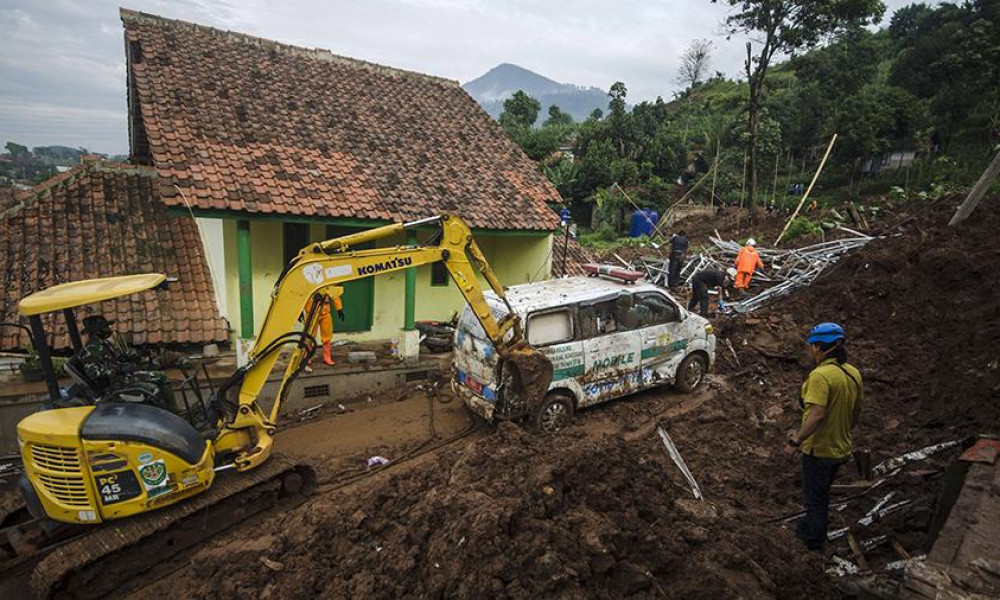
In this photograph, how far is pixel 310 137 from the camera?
1048 centimetres

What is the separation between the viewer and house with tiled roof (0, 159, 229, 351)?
27.8 feet

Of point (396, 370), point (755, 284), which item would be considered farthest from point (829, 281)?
point (396, 370)

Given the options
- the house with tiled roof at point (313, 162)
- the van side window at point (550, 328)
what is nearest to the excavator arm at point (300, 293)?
the van side window at point (550, 328)

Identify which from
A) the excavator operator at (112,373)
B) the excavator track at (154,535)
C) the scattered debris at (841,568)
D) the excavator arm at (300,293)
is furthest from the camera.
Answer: the excavator arm at (300,293)

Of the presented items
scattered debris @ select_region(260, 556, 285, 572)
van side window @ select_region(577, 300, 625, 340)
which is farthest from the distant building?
scattered debris @ select_region(260, 556, 285, 572)

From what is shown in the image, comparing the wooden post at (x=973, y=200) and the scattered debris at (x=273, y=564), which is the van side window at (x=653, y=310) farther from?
the wooden post at (x=973, y=200)

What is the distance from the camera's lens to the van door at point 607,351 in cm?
759

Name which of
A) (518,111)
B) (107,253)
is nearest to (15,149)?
(518,111)

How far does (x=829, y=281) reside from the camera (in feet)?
37.3

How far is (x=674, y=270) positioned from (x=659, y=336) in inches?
247

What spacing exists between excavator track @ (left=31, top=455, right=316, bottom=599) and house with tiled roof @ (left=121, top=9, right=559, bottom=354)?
3.56 meters

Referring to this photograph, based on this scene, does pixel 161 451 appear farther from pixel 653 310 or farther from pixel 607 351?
pixel 653 310

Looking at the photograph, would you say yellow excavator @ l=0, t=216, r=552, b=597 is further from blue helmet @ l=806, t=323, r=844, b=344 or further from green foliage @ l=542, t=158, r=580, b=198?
green foliage @ l=542, t=158, r=580, b=198

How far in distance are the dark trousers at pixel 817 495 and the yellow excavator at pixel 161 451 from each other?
12.0ft
